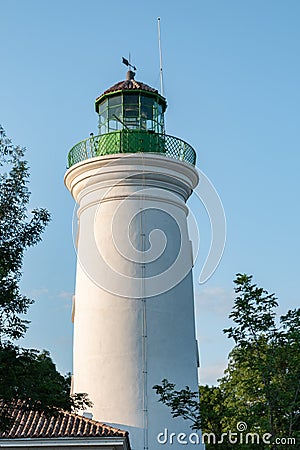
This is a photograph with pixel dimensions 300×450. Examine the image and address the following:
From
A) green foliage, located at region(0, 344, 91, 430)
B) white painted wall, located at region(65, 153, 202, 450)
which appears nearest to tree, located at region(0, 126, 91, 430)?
green foliage, located at region(0, 344, 91, 430)

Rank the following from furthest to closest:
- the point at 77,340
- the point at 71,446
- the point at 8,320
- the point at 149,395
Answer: the point at 77,340 < the point at 149,395 < the point at 71,446 < the point at 8,320

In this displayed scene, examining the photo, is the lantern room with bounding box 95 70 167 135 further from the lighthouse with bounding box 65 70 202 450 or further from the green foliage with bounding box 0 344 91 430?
Answer: the green foliage with bounding box 0 344 91 430

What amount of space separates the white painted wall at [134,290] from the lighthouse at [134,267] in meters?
0.03

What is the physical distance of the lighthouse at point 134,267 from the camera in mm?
18188

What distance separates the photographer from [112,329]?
61.6ft

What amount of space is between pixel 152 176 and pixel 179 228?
1.68 metres

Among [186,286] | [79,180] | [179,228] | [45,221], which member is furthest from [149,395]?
[45,221]

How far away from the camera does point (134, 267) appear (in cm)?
1927

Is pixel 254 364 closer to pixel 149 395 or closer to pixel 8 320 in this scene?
pixel 8 320

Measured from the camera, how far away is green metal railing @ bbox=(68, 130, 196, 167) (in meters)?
20.3

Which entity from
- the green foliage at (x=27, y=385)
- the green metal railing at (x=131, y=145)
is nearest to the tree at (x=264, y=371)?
the green foliage at (x=27, y=385)

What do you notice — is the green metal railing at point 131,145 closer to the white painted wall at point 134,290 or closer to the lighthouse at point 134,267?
the lighthouse at point 134,267

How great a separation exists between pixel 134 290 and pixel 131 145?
4255 mm

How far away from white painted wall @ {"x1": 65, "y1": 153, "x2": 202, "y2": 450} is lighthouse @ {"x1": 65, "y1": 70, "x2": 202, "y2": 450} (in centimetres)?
3
